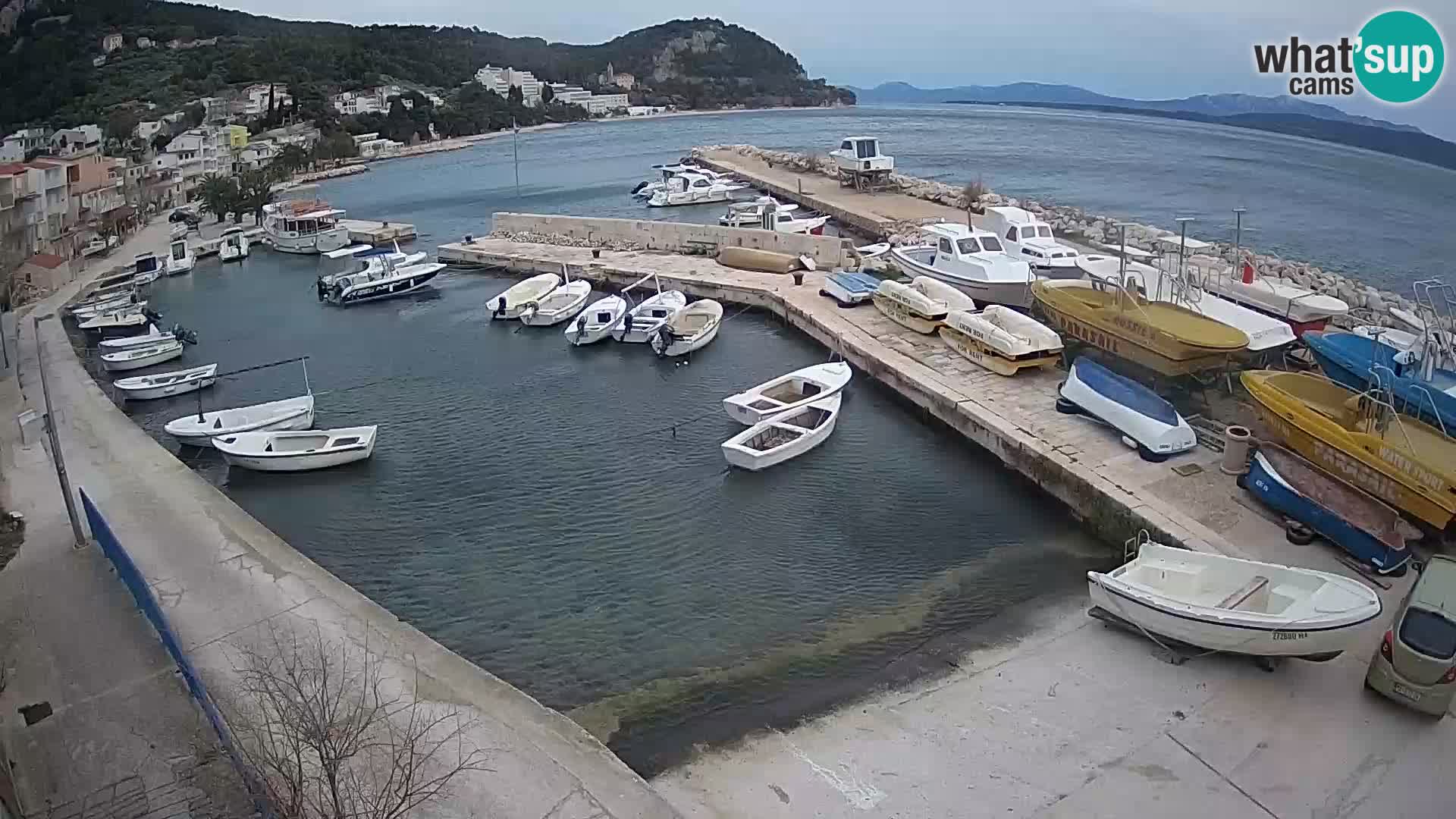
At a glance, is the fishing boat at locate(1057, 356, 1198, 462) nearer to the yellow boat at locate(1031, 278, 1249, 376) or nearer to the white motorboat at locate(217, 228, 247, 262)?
the yellow boat at locate(1031, 278, 1249, 376)

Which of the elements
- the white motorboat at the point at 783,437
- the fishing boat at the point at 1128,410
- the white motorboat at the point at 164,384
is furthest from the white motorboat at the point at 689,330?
the white motorboat at the point at 164,384

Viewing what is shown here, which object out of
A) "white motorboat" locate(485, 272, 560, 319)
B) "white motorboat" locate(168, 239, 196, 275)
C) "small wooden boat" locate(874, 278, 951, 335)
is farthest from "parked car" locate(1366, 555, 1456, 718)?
"white motorboat" locate(168, 239, 196, 275)

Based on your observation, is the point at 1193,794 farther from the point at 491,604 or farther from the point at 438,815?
the point at 491,604

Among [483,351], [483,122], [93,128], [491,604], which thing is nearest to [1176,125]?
[483,122]

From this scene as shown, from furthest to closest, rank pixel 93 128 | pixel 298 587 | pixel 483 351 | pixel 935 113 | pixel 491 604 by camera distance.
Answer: pixel 935 113 → pixel 93 128 → pixel 483 351 → pixel 491 604 → pixel 298 587

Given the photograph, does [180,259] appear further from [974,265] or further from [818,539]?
[818,539]

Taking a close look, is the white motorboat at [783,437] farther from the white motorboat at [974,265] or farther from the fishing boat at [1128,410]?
the white motorboat at [974,265]

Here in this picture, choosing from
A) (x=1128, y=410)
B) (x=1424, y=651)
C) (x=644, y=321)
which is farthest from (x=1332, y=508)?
(x=644, y=321)
